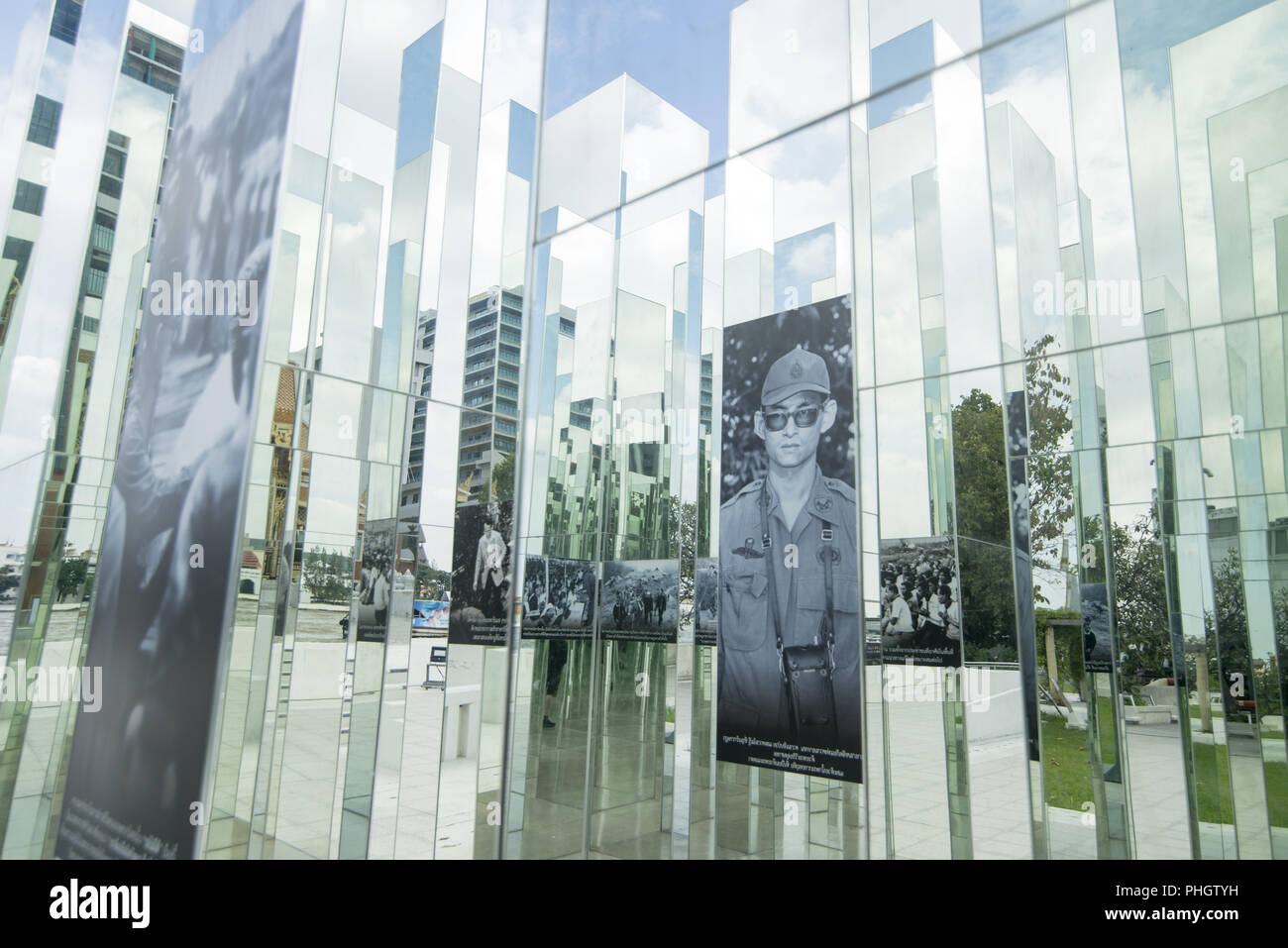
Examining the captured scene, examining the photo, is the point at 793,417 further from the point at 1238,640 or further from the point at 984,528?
the point at 1238,640

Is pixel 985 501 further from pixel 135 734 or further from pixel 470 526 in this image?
pixel 135 734

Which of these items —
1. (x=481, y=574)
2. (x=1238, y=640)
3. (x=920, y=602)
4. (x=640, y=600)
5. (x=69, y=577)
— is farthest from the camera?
(x=481, y=574)

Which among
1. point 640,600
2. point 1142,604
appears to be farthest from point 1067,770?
point 640,600

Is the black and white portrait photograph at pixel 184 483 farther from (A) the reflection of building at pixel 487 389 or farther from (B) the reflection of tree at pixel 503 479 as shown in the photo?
(B) the reflection of tree at pixel 503 479

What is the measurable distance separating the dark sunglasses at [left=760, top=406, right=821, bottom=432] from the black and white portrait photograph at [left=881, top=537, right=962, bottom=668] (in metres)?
1.03

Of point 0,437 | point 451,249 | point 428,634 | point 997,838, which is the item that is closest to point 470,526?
point 428,634

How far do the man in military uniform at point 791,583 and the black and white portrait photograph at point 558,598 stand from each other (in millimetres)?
1639

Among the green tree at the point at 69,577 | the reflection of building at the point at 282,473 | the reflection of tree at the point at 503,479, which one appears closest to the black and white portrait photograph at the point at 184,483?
the reflection of building at the point at 282,473

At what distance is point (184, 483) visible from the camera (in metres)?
3.66

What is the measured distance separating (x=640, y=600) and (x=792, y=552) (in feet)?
5.86

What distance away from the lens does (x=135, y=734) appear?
3.52 m

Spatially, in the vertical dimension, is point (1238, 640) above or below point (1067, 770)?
above
